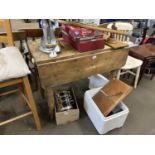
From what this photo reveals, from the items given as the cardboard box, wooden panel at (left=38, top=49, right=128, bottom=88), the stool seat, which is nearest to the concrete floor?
the cardboard box

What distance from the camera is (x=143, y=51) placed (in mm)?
2180

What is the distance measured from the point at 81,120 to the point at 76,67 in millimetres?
706

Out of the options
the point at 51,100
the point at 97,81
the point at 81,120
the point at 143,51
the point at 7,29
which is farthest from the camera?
the point at 143,51

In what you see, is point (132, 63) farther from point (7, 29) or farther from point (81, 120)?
point (7, 29)

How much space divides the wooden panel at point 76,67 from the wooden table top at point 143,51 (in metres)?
0.69

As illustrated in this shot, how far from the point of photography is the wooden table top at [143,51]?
6.82 feet

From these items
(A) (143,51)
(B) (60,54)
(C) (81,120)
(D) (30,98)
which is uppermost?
(B) (60,54)

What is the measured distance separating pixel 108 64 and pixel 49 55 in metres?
0.61

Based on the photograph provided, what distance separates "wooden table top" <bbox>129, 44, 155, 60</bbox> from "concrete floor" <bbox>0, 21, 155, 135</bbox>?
20.5 inches

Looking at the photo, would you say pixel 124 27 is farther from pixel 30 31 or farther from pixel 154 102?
pixel 30 31

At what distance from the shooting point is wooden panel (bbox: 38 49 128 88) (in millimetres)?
1240

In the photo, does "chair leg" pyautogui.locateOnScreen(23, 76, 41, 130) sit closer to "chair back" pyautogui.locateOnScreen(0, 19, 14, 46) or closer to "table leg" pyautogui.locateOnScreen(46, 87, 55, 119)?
"table leg" pyautogui.locateOnScreen(46, 87, 55, 119)

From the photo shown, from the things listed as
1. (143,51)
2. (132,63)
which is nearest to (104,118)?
(132,63)
